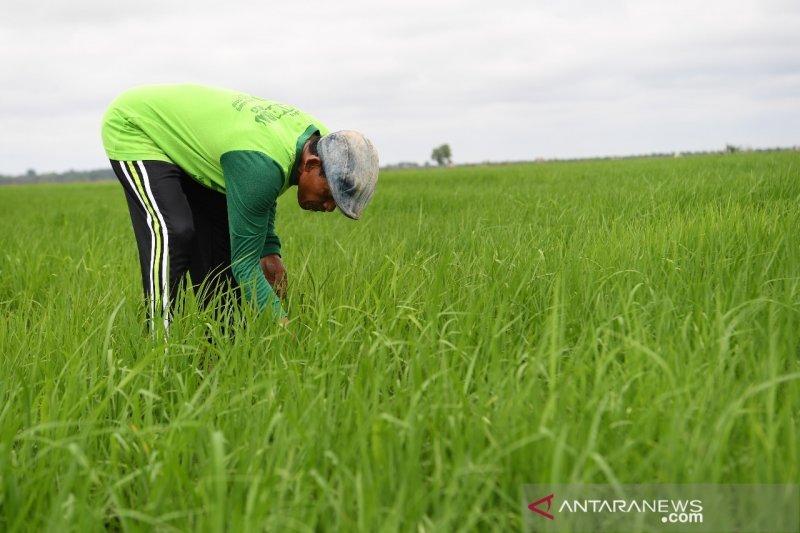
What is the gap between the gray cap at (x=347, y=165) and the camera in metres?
2.21

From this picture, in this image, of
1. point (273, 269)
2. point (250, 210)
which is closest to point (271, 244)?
point (273, 269)

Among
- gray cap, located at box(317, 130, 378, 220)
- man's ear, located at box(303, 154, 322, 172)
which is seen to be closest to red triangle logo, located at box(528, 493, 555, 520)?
gray cap, located at box(317, 130, 378, 220)

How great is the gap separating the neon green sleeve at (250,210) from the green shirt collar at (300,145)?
8cm

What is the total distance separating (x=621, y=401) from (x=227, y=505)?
83cm

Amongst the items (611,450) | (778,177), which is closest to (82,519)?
(611,450)

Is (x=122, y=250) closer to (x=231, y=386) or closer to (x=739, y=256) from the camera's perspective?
(x=231, y=386)

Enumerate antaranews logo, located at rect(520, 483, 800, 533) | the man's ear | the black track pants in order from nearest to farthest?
antaranews logo, located at rect(520, 483, 800, 533) < the man's ear < the black track pants

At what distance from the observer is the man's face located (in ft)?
7.63

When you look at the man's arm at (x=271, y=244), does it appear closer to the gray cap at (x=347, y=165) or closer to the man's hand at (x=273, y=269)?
the man's hand at (x=273, y=269)

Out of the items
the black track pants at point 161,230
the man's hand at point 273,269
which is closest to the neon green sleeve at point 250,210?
the black track pants at point 161,230

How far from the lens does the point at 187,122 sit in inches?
103

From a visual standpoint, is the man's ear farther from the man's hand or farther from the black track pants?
the man's hand

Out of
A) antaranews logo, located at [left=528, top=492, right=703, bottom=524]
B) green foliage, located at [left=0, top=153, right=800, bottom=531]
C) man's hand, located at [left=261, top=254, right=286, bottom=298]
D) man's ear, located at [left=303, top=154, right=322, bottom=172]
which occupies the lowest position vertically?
antaranews logo, located at [left=528, top=492, right=703, bottom=524]

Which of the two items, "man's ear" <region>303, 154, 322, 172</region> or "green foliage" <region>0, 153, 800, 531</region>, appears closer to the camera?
"green foliage" <region>0, 153, 800, 531</region>
